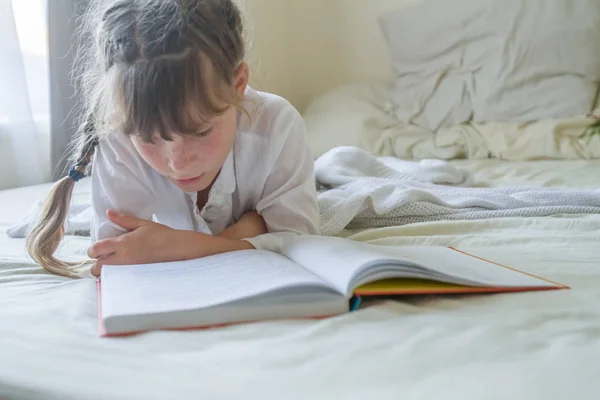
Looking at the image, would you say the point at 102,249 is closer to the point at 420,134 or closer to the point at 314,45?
the point at 420,134

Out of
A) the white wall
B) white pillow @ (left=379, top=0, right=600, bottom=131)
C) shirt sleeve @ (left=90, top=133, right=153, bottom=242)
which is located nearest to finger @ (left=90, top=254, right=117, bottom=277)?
shirt sleeve @ (left=90, top=133, right=153, bottom=242)

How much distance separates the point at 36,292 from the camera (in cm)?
72

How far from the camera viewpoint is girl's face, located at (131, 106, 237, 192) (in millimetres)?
773

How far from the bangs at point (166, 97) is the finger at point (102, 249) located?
5.6 inches

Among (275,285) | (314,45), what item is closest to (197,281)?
(275,285)

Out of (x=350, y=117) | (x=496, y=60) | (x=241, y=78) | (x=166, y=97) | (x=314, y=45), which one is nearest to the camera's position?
(x=166, y=97)

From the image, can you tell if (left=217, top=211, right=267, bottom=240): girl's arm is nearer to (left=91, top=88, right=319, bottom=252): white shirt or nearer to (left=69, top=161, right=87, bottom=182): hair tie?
(left=91, top=88, right=319, bottom=252): white shirt

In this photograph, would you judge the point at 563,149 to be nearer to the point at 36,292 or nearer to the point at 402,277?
the point at 402,277

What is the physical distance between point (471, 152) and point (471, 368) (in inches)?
54.7

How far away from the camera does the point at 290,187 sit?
37.2 inches

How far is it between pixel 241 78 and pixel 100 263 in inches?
11.8

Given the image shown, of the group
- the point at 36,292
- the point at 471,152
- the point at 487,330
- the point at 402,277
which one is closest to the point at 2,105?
the point at 36,292

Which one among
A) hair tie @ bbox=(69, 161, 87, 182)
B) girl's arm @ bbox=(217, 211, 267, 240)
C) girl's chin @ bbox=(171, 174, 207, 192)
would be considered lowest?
girl's arm @ bbox=(217, 211, 267, 240)

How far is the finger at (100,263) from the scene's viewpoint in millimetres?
792
